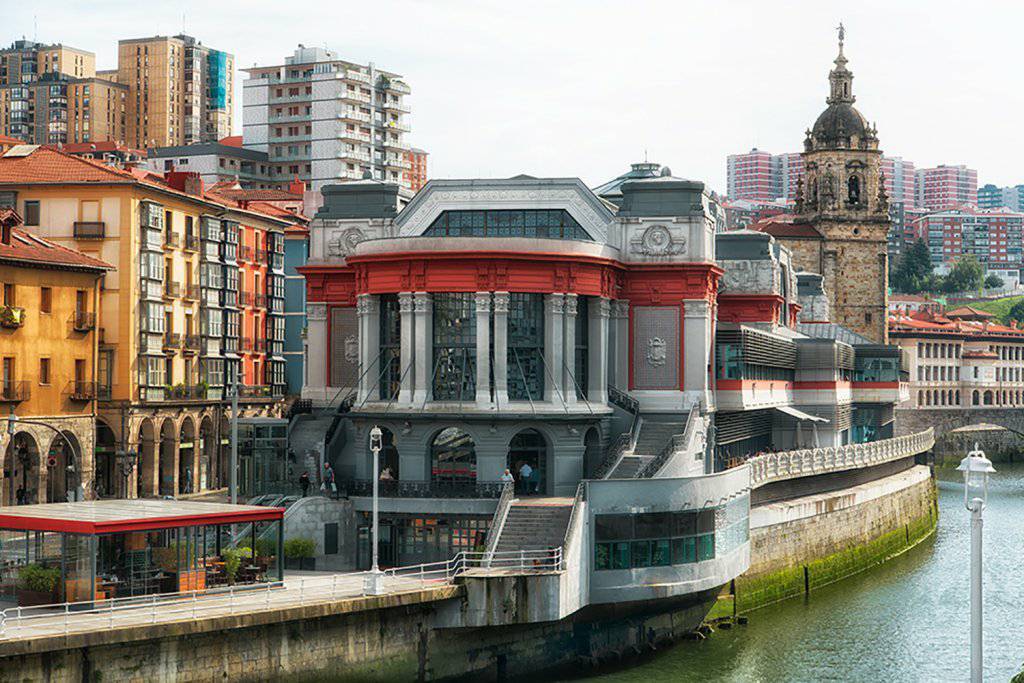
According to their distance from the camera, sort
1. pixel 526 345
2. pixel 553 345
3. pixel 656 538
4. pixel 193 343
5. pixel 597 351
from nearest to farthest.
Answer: pixel 656 538 < pixel 553 345 < pixel 526 345 < pixel 597 351 < pixel 193 343

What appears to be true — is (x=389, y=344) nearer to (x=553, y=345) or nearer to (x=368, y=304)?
(x=368, y=304)

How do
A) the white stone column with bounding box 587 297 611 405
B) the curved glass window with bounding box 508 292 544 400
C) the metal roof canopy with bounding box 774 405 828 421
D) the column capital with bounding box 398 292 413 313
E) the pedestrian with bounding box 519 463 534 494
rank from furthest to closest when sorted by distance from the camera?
the metal roof canopy with bounding box 774 405 828 421 → the white stone column with bounding box 587 297 611 405 → the curved glass window with bounding box 508 292 544 400 → the column capital with bounding box 398 292 413 313 → the pedestrian with bounding box 519 463 534 494

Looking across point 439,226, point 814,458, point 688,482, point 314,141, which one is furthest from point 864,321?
point 688,482

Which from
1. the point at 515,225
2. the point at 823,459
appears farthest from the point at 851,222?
the point at 515,225

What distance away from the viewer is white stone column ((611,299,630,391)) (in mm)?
72938

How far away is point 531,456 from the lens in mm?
67125

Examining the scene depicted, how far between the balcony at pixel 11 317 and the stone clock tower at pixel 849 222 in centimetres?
9519

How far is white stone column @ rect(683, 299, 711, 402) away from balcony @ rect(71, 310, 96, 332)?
2807cm

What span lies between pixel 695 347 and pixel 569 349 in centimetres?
778

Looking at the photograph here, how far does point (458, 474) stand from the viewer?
220 feet

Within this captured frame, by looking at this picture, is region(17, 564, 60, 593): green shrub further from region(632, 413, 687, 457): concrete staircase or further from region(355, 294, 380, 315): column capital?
region(632, 413, 687, 457): concrete staircase

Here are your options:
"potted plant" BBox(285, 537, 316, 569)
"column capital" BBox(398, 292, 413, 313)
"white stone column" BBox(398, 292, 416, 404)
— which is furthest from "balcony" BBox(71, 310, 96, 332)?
"potted plant" BBox(285, 537, 316, 569)

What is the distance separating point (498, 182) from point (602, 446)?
12.4 metres

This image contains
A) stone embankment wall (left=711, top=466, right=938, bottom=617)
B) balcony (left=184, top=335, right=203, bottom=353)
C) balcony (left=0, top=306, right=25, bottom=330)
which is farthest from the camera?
balcony (left=184, top=335, right=203, bottom=353)
